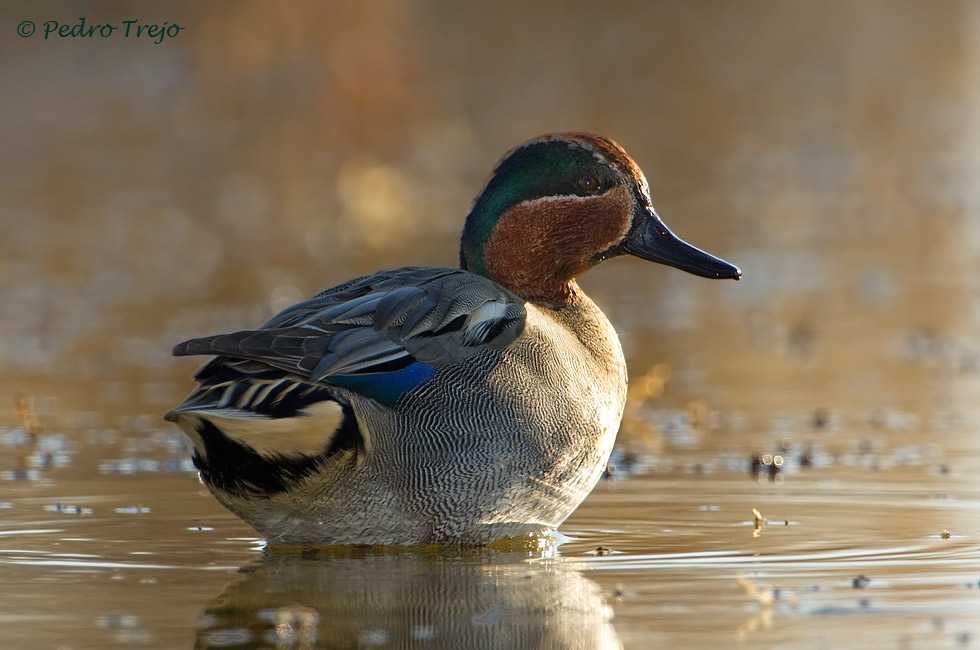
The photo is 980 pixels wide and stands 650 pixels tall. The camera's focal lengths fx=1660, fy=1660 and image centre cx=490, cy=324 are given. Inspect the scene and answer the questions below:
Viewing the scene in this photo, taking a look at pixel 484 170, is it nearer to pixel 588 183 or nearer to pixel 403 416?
pixel 588 183

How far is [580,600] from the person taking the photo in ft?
15.0

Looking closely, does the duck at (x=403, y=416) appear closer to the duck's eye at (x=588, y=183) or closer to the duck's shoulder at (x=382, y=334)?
the duck's shoulder at (x=382, y=334)

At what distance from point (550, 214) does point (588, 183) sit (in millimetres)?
193

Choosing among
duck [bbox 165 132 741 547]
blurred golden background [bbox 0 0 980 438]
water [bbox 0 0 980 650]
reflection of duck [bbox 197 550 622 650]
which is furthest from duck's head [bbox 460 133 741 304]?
blurred golden background [bbox 0 0 980 438]

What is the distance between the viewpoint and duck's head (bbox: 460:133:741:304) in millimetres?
6102

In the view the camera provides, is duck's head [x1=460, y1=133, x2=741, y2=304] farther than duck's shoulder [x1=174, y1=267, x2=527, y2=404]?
Yes

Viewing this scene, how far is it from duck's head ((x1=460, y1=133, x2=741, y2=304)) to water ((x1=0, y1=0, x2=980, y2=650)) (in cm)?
92

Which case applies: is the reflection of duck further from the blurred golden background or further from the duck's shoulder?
the blurred golden background

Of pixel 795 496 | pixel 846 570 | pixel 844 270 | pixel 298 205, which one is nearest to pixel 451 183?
pixel 298 205

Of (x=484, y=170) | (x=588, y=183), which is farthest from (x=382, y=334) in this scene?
(x=484, y=170)

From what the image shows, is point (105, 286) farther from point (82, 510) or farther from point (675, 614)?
point (675, 614)

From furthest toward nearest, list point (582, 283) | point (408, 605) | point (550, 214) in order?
point (582, 283) → point (550, 214) → point (408, 605)

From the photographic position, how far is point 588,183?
6.17 metres

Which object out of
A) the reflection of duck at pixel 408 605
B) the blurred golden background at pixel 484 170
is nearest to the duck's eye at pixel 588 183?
the reflection of duck at pixel 408 605
